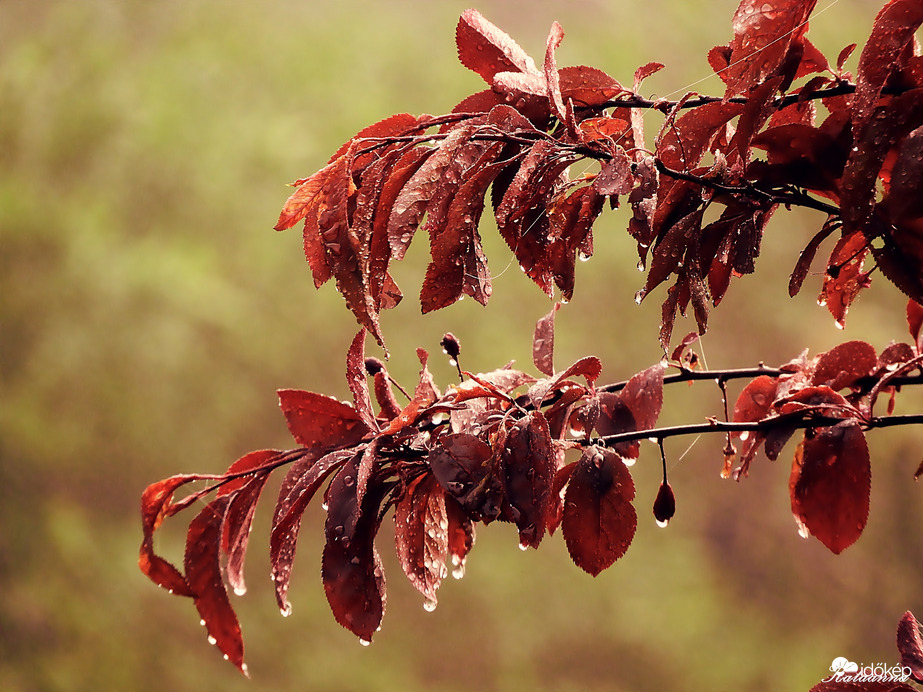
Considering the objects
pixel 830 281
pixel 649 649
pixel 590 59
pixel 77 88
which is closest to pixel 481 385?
pixel 830 281

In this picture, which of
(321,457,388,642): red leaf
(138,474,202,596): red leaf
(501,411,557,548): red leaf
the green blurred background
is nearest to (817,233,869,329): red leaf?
(501,411,557,548): red leaf

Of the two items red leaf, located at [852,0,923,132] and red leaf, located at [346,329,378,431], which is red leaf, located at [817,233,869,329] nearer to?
red leaf, located at [852,0,923,132]

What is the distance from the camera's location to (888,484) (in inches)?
75.5

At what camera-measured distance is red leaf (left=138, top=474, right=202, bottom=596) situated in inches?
19.9

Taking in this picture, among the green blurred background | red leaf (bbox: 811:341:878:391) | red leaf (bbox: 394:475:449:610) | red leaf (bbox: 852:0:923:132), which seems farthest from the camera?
the green blurred background

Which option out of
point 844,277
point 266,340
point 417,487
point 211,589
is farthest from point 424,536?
point 266,340

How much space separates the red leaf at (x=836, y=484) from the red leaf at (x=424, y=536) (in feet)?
0.76

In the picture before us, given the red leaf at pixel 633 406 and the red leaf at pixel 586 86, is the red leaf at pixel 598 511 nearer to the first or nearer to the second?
the red leaf at pixel 633 406

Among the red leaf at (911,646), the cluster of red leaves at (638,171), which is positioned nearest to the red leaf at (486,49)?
the cluster of red leaves at (638,171)

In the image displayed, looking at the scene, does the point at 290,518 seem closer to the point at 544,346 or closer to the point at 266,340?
the point at 544,346

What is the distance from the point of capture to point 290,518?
1.53ft

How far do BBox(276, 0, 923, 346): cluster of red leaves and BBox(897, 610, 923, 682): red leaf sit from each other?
262 mm

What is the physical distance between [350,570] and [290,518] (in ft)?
0.16

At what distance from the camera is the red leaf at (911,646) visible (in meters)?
0.52
